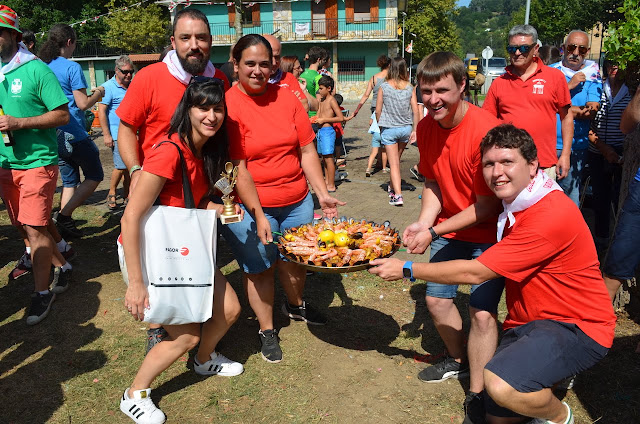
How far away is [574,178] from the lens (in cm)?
578

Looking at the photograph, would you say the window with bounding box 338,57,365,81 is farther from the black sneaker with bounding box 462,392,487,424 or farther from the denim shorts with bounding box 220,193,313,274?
the black sneaker with bounding box 462,392,487,424

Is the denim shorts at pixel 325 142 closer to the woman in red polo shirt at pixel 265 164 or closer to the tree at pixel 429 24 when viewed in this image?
the woman in red polo shirt at pixel 265 164

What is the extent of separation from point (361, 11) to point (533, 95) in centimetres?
3506

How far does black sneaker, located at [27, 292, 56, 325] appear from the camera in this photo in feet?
14.9

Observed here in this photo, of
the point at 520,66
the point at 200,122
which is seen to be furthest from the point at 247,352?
the point at 520,66

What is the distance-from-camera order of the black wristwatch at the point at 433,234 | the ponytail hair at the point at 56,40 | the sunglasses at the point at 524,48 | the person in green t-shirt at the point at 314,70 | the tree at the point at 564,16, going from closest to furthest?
the black wristwatch at the point at 433,234 < the sunglasses at the point at 524,48 < the ponytail hair at the point at 56,40 < the person in green t-shirt at the point at 314,70 < the tree at the point at 564,16

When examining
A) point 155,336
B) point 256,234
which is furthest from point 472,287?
point 155,336

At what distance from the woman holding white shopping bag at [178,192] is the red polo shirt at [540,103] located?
3113 millimetres

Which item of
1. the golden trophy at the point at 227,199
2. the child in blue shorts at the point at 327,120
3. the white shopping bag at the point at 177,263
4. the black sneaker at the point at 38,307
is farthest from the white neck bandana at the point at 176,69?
the child in blue shorts at the point at 327,120

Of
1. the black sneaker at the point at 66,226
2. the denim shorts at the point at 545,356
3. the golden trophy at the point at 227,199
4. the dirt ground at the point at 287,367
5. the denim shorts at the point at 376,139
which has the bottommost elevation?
the dirt ground at the point at 287,367

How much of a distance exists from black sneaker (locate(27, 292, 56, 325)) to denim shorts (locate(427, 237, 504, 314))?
3365 millimetres

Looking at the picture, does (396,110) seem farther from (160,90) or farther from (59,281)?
(59,281)

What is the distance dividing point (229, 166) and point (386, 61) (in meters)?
7.96

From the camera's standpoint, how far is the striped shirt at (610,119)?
5744 mm
